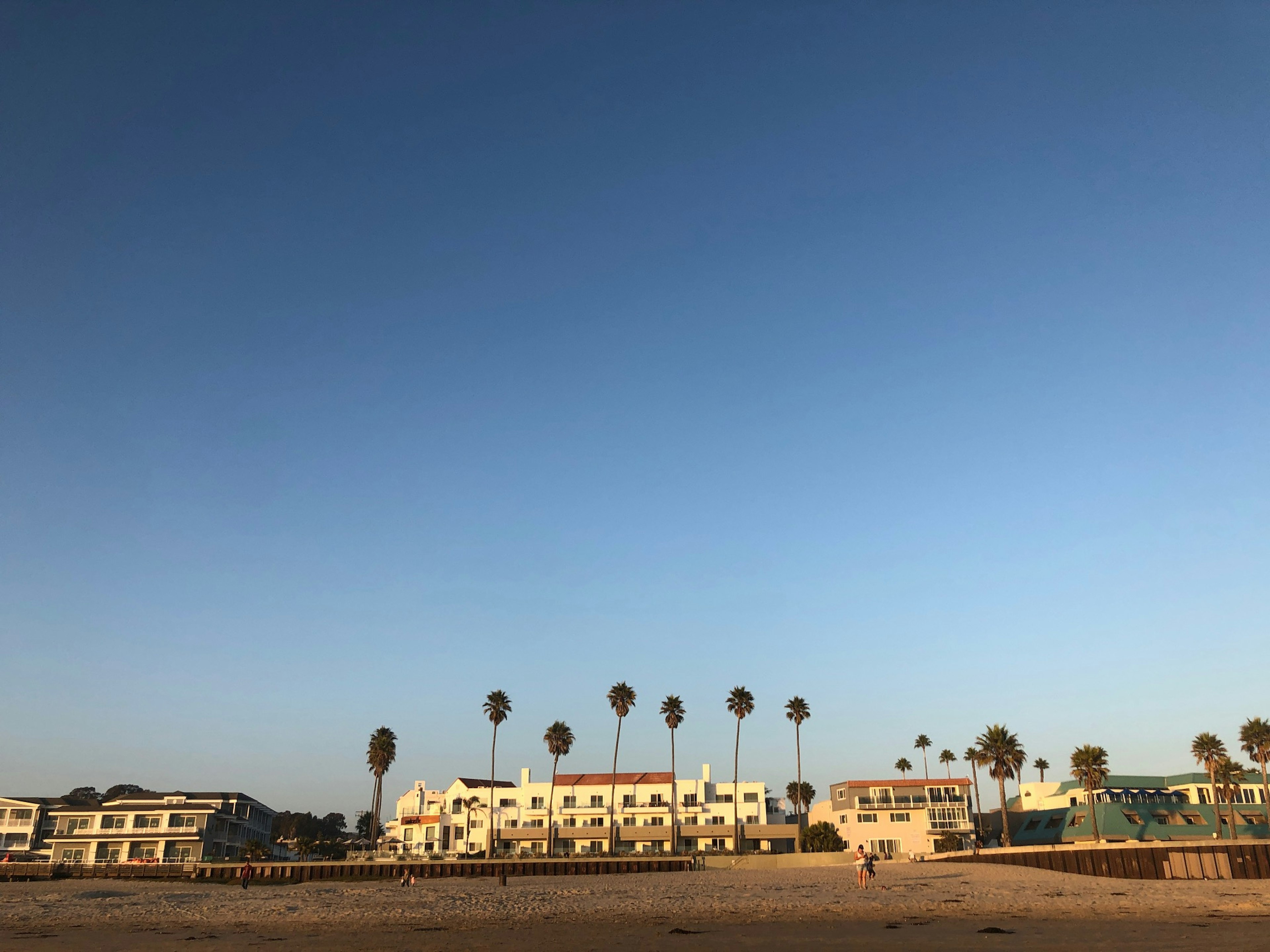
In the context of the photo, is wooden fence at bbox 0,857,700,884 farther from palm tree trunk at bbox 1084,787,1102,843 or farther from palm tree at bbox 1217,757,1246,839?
palm tree at bbox 1217,757,1246,839

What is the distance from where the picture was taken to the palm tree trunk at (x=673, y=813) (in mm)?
104562

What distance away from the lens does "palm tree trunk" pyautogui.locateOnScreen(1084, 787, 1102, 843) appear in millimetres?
85000

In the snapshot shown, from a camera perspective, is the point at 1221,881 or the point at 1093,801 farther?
the point at 1093,801

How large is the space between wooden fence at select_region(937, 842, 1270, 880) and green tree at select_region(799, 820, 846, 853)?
109 ft

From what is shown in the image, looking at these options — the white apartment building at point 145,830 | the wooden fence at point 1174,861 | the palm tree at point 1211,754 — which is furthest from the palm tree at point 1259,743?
the white apartment building at point 145,830

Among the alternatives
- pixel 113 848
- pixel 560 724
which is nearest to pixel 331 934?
pixel 560 724

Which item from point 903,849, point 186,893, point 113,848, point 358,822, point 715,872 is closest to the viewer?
point 186,893

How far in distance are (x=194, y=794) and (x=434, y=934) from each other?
323 ft

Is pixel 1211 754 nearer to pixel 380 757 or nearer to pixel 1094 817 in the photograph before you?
pixel 1094 817

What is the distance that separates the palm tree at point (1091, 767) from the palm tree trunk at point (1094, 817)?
0.11 feet

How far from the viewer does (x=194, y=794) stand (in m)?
113

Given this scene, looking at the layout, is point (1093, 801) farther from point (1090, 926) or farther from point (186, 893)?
point (186, 893)

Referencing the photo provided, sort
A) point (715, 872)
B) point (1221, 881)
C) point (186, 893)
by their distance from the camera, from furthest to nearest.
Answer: point (715, 872), point (186, 893), point (1221, 881)

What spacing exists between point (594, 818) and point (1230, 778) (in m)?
70.8
